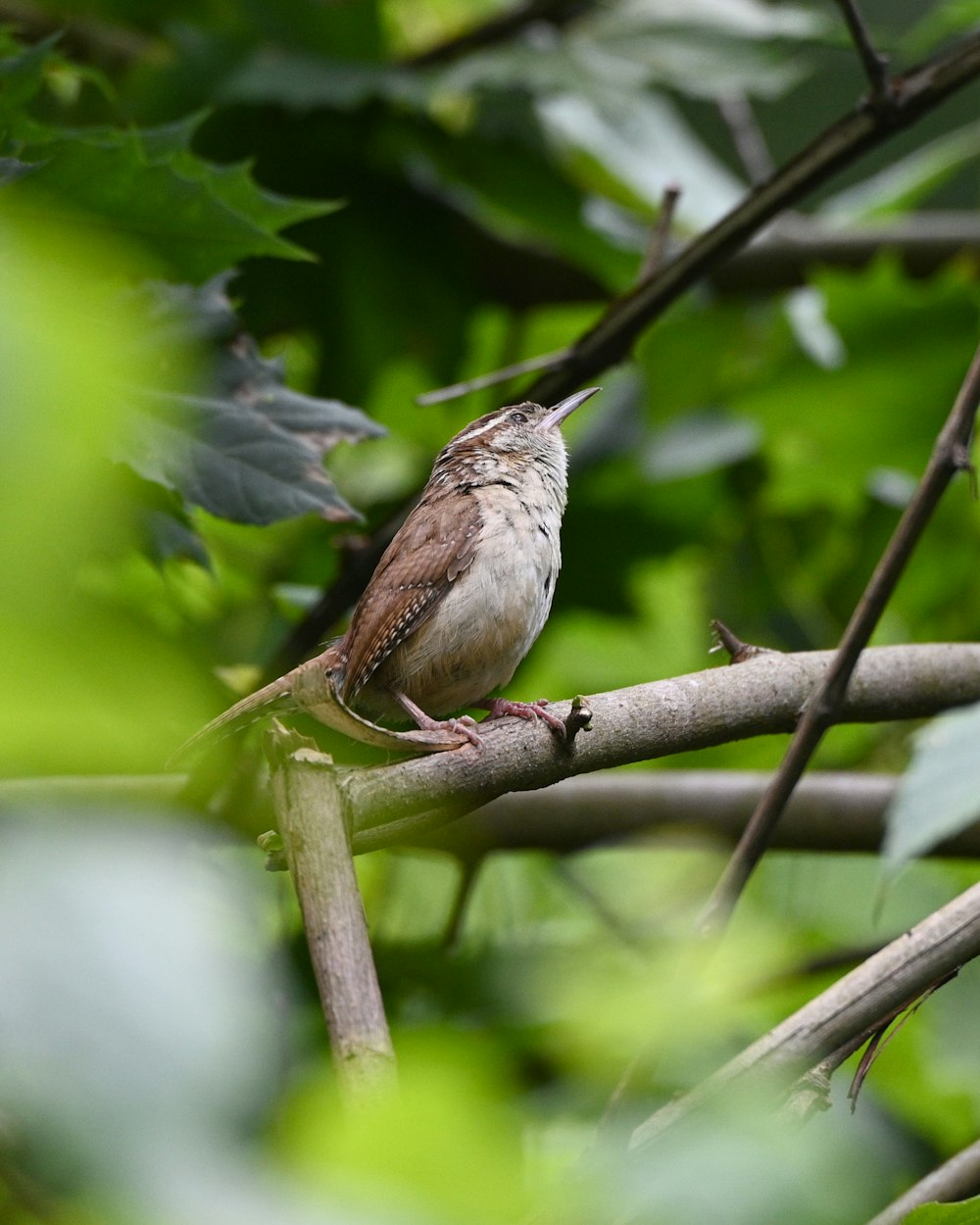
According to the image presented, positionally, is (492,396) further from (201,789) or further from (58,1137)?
(58,1137)

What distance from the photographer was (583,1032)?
2.54 feet

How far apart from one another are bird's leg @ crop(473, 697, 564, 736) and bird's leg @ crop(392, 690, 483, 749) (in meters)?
0.06

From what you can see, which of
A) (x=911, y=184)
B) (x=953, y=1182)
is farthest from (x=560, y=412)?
(x=911, y=184)

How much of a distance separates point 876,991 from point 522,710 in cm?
82

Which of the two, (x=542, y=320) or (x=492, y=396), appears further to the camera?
(x=542, y=320)

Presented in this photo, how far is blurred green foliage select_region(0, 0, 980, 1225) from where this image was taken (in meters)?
0.50

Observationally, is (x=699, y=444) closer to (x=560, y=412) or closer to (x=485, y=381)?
(x=560, y=412)

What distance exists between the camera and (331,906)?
1561 millimetres

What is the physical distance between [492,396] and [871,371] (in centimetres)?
124

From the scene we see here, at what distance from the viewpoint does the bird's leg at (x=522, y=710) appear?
1.89 metres

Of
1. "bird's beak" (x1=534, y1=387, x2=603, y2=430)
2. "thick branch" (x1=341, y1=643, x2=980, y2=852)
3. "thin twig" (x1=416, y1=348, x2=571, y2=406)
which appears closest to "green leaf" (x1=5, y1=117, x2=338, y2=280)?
"thin twig" (x1=416, y1=348, x2=571, y2=406)

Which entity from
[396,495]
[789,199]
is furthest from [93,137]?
[396,495]

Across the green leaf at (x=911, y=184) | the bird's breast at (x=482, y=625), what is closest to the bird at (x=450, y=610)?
the bird's breast at (x=482, y=625)

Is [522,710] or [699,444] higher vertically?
[699,444]
